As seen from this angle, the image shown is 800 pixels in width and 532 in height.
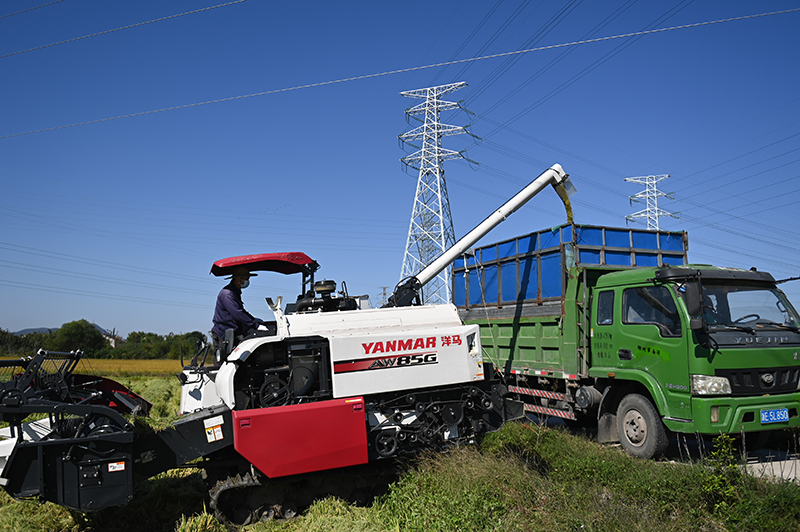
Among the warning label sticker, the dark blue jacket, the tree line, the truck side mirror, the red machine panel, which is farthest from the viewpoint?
the tree line

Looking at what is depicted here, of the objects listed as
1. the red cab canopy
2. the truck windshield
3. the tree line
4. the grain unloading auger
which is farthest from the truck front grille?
the tree line

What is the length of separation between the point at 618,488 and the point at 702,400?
172cm

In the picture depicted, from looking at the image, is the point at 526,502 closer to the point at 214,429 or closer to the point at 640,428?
the point at 640,428

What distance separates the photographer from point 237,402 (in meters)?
5.63

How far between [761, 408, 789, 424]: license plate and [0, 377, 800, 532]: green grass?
1282 mm

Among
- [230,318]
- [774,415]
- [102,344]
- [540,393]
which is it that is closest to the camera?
[774,415]

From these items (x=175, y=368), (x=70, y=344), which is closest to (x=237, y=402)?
(x=175, y=368)

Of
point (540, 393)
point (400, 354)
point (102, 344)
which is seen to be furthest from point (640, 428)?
Answer: point (102, 344)

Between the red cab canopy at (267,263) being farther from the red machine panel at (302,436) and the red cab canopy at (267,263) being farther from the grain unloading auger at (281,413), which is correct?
the red machine panel at (302,436)

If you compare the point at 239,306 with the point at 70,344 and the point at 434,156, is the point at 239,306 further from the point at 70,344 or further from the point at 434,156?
the point at 70,344

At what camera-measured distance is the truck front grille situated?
247 inches

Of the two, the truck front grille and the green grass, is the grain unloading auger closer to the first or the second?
the green grass

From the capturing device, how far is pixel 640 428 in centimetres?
710

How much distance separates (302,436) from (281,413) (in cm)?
31
